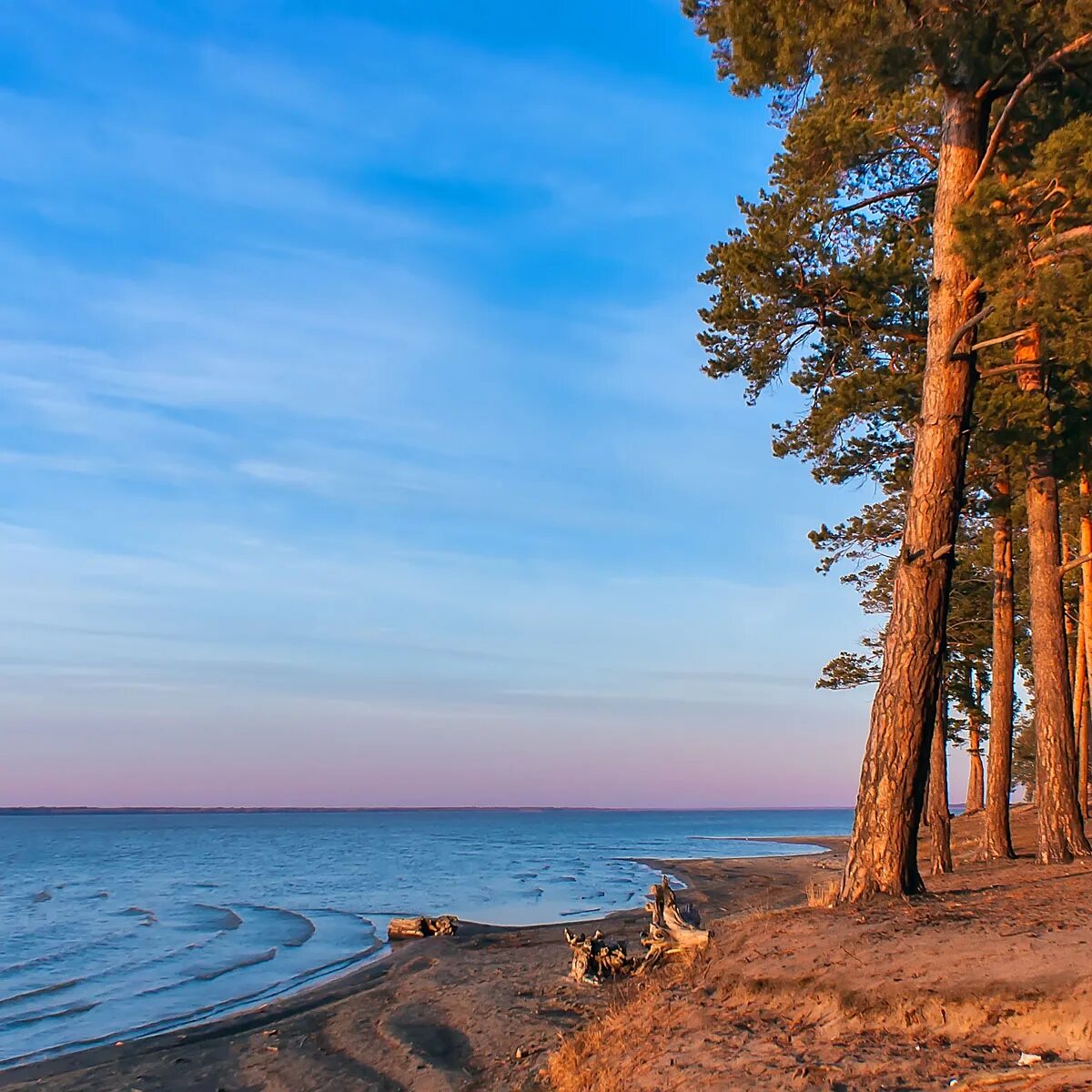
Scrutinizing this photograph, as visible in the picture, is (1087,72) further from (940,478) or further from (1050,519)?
(1050,519)

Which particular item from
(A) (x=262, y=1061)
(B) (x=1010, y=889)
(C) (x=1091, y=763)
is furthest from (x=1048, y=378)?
(C) (x=1091, y=763)

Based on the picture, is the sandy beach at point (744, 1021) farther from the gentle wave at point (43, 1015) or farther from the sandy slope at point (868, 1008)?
the gentle wave at point (43, 1015)

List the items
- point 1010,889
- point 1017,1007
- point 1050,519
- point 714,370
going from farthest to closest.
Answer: point 1050,519
point 714,370
point 1010,889
point 1017,1007

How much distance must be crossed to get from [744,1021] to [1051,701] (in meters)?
11.1

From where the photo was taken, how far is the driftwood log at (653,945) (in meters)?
10.9

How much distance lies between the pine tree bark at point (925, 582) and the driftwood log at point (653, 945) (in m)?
1.72

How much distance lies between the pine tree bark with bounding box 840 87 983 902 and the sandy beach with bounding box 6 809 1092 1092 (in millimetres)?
720

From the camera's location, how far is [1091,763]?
36781mm

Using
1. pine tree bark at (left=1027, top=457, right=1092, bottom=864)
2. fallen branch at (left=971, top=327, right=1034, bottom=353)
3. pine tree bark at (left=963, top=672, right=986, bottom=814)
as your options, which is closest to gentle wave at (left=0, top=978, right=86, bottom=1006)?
pine tree bark at (left=1027, top=457, right=1092, bottom=864)

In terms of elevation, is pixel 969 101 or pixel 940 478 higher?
pixel 969 101

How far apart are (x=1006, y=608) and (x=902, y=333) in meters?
7.55

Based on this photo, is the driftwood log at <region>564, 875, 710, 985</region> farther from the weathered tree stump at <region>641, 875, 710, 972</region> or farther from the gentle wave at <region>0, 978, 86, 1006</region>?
the gentle wave at <region>0, 978, 86, 1006</region>

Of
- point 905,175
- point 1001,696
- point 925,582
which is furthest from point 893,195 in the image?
point 1001,696

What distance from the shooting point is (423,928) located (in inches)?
914
